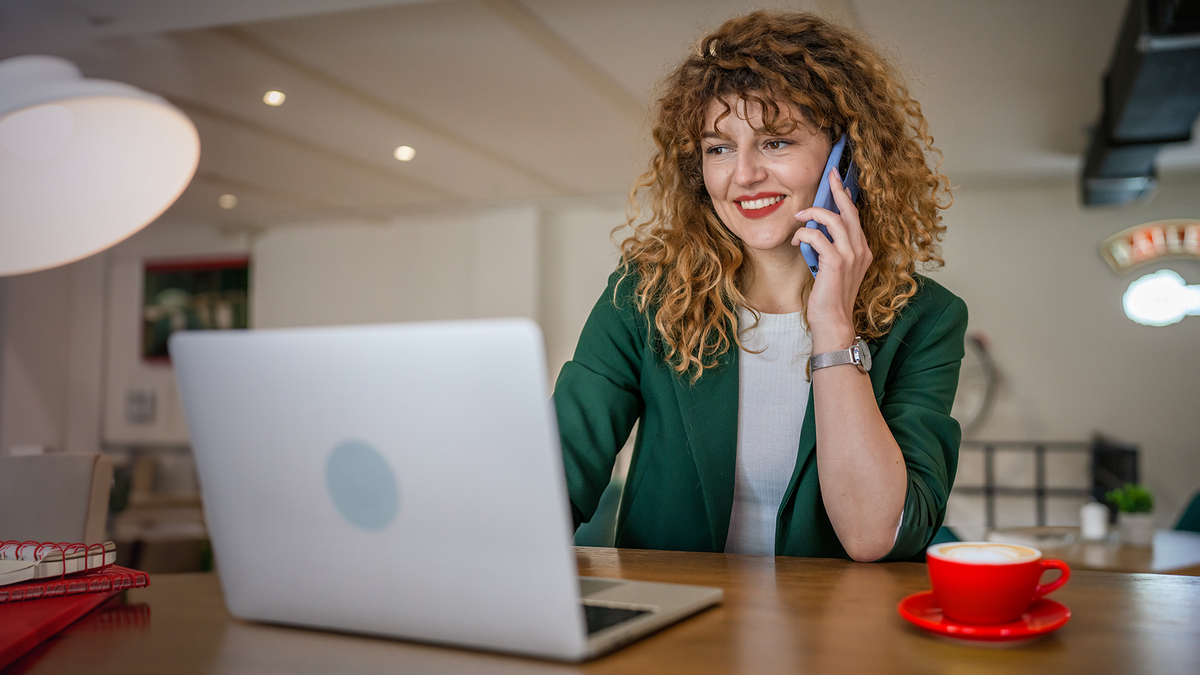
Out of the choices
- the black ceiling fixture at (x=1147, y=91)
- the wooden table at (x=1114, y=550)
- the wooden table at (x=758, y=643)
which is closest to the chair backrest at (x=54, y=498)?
the wooden table at (x=758, y=643)

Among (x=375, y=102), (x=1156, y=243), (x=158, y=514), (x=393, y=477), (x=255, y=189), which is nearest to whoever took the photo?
(x=393, y=477)

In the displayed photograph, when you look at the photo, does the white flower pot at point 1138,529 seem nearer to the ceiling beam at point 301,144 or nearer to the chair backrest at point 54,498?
the chair backrest at point 54,498

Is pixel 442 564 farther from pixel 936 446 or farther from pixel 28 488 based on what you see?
pixel 28 488

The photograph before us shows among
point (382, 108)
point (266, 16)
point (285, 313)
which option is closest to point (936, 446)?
point (266, 16)

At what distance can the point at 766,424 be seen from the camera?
1.41 m

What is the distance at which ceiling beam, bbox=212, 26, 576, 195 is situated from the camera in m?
3.79

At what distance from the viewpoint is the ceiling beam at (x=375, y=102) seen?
149 inches

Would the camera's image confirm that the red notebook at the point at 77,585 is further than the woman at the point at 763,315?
No

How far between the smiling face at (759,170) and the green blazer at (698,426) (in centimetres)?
22

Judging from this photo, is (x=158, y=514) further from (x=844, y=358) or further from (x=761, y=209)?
(x=844, y=358)

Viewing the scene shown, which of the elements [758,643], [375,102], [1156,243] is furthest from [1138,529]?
[375,102]

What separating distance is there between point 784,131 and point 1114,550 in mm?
2983

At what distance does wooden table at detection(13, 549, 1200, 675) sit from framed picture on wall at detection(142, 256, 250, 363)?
307 inches

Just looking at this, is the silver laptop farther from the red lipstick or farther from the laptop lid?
the red lipstick
